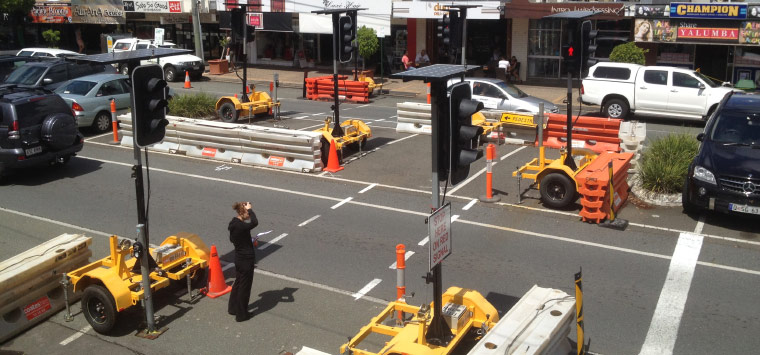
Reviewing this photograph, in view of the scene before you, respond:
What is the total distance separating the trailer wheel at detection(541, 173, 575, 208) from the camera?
13.0 m

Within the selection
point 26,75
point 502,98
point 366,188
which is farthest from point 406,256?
point 26,75

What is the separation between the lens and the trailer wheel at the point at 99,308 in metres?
8.65

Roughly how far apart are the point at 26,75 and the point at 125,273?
16.6 m

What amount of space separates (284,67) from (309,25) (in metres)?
4.76

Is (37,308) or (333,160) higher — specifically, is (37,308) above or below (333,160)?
below

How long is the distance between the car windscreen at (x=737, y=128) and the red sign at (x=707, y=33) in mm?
13639

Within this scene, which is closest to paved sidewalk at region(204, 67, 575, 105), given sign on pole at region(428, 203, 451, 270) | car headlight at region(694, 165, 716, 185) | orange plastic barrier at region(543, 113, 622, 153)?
orange plastic barrier at region(543, 113, 622, 153)

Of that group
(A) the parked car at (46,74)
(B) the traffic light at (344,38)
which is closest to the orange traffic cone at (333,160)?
(B) the traffic light at (344,38)

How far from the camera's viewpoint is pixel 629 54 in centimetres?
2583

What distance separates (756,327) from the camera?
862cm

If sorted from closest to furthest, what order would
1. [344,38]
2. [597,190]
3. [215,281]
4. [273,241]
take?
[215,281] → [273,241] → [597,190] → [344,38]

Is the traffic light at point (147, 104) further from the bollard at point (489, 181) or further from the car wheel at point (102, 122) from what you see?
the car wheel at point (102, 122)

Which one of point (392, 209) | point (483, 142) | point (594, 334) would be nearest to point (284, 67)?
point (483, 142)

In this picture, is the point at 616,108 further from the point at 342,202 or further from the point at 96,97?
the point at 96,97
